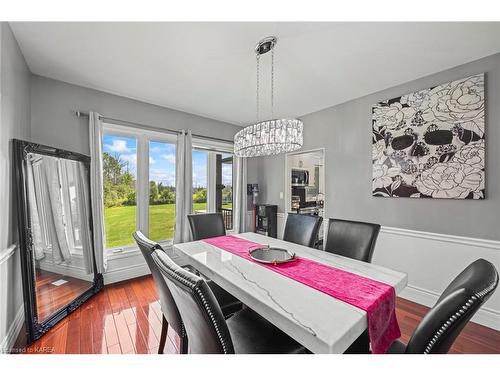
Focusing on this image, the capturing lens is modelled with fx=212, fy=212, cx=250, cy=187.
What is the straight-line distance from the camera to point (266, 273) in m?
1.43

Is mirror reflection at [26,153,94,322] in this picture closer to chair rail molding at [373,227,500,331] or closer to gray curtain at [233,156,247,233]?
gray curtain at [233,156,247,233]

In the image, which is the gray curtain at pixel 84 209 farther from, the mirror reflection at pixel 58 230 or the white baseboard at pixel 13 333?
the white baseboard at pixel 13 333

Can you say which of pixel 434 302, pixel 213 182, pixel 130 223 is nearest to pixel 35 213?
pixel 130 223

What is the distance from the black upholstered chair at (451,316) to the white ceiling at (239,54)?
182 centimetres

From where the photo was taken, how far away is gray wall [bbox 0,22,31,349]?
1.55m

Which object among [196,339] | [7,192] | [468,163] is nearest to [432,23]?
[468,163]

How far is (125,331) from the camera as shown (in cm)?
189

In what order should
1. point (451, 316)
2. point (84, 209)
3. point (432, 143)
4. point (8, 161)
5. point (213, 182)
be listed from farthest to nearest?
point (213, 182) < point (84, 209) < point (432, 143) < point (8, 161) < point (451, 316)

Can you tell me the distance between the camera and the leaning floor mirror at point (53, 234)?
69.1 inches

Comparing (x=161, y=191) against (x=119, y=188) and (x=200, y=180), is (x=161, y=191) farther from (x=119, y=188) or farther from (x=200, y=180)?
(x=200, y=180)

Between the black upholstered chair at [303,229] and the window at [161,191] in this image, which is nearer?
the black upholstered chair at [303,229]

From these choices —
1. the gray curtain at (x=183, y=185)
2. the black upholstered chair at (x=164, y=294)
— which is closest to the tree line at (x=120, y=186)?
the gray curtain at (x=183, y=185)

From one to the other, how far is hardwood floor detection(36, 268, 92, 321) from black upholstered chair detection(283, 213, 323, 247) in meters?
2.36

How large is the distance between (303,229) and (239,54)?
189 cm
